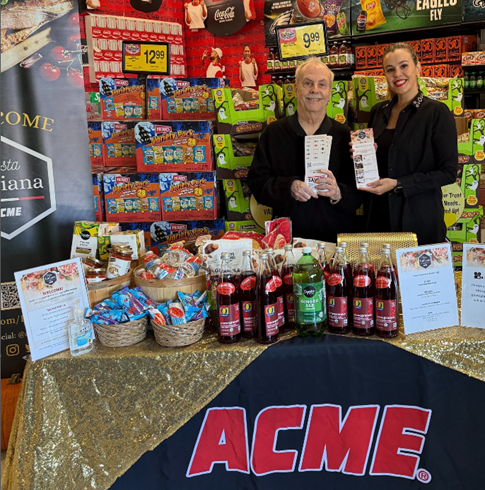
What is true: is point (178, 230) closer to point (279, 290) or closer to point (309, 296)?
point (279, 290)

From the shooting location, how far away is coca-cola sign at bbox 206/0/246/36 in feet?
26.6

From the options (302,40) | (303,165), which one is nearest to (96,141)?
(302,40)

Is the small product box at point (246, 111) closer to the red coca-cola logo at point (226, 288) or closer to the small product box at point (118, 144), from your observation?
the small product box at point (118, 144)

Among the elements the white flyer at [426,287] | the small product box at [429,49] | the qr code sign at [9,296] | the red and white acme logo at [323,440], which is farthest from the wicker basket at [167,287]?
the small product box at [429,49]

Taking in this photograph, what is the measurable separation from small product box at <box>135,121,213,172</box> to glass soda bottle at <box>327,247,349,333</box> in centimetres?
202

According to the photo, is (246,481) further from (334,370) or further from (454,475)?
(454,475)

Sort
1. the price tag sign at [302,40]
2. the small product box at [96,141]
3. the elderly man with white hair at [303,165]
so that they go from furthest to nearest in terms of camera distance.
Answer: the small product box at [96,141]
the price tag sign at [302,40]
the elderly man with white hair at [303,165]

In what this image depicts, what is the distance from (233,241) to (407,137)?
1.29 m

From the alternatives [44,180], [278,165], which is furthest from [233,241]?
[44,180]

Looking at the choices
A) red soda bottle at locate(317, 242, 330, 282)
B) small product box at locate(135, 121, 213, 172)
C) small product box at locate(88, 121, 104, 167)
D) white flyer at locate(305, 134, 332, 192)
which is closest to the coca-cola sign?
small product box at locate(88, 121, 104, 167)

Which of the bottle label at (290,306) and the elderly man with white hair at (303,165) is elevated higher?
the elderly man with white hair at (303,165)

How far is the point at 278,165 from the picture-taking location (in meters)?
2.69

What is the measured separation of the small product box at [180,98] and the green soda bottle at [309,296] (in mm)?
2295

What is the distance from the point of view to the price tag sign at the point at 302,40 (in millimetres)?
3037
